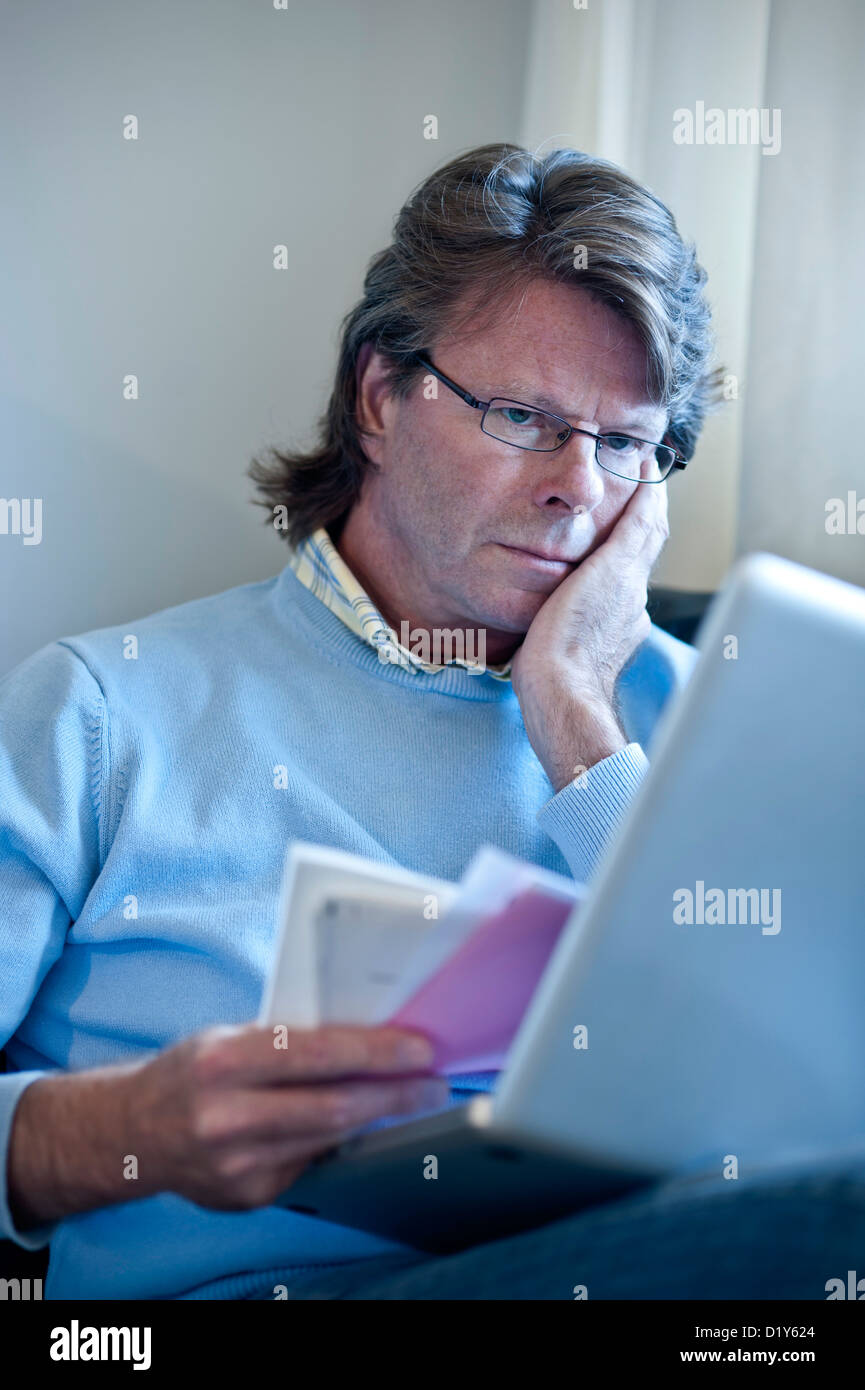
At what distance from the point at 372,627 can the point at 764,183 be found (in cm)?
93

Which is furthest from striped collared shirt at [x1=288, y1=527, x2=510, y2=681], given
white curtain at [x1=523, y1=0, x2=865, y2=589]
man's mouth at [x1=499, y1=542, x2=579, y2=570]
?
white curtain at [x1=523, y1=0, x2=865, y2=589]

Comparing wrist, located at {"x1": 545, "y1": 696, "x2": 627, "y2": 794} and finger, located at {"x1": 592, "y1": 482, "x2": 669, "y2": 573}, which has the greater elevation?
finger, located at {"x1": 592, "y1": 482, "x2": 669, "y2": 573}

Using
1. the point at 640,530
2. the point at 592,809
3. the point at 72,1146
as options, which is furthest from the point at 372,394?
the point at 72,1146

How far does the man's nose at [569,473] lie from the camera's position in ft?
4.36

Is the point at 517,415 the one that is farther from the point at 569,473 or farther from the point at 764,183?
the point at 764,183

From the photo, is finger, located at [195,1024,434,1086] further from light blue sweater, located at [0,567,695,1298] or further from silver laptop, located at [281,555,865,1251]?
light blue sweater, located at [0,567,695,1298]

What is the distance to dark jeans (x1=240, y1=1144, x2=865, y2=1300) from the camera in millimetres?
600

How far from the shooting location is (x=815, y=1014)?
2.21 feet

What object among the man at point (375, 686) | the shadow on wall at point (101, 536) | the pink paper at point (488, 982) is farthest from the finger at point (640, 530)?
the pink paper at point (488, 982)

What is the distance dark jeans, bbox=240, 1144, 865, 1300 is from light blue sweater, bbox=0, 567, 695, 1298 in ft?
1.20

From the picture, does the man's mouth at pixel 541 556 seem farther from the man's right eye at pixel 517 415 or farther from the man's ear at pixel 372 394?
the man's ear at pixel 372 394

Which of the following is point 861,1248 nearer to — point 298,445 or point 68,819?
point 68,819

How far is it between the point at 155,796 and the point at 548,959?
22.5 inches
